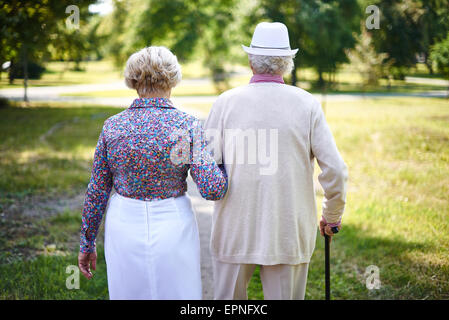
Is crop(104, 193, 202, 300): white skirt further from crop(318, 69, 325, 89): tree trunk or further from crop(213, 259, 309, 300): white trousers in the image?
crop(318, 69, 325, 89): tree trunk

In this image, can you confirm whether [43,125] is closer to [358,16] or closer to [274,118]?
[274,118]

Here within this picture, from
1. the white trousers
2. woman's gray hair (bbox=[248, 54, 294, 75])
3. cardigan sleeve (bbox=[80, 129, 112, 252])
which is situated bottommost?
the white trousers

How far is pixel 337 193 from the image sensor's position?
2.53 meters

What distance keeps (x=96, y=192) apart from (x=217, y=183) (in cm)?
67

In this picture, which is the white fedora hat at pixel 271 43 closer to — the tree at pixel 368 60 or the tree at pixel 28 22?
the tree at pixel 28 22

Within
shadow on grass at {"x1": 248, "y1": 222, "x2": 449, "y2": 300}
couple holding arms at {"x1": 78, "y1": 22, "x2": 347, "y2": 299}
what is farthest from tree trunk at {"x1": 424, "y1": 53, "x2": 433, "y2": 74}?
couple holding arms at {"x1": 78, "y1": 22, "x2": 347, "y2": 299}

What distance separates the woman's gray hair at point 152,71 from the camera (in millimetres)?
2246

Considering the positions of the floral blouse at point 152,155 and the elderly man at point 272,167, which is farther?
the elderly man at point 272,167

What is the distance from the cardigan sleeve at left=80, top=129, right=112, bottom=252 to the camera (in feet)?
7.65

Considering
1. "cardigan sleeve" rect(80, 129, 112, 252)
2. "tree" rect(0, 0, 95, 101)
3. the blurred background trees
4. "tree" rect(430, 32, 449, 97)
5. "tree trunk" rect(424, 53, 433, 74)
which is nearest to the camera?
"cardigan sleeve" rect(80, 129, 112, 252)

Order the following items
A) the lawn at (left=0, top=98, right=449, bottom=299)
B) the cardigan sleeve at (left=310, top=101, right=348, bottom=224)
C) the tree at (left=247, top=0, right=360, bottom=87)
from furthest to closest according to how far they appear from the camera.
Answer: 1. the tree at (left=247, top=0, right=360, bottom=87)
2. the lawn at (left=0, top=98, right=449, bottom=299)
3. the cardigan sleeve at (left=310, top=101, right=348, bottom=224)

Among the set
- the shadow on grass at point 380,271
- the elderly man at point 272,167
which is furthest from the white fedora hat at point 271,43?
the shadow on grass at point 380,271

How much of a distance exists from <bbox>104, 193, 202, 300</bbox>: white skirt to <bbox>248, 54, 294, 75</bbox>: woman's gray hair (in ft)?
2.99
